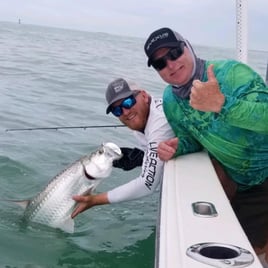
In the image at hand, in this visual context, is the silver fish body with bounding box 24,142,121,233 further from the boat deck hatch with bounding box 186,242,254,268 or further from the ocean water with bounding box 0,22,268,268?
the boat deck hatch with bounding box 186,242,254,268

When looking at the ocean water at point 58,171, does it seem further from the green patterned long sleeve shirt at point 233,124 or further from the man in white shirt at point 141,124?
the green patterned long sleeve shirt at point 233,124

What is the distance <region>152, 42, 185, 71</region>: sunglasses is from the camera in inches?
112

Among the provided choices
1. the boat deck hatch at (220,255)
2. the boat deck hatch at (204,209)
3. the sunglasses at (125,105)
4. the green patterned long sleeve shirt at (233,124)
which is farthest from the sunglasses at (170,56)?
the boat deck hatch at (220,255)

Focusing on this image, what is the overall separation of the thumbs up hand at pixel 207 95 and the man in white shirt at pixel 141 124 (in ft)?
2.81

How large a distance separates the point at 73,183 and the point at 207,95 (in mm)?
1491

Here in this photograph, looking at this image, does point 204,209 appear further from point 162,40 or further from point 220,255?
point 162,40

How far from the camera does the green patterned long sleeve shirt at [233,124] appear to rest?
250cm

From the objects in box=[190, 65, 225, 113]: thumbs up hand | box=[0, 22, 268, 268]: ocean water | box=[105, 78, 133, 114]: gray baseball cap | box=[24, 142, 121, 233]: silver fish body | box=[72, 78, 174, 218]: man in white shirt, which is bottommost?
box=[0, 22, 268, 268]: ocean water

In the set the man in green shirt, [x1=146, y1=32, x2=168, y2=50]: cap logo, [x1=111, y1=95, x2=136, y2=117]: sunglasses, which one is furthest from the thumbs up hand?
[x1=111, y1=95, x2=136, y2=117]: sunglasses

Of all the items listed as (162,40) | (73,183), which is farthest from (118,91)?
(73,183)

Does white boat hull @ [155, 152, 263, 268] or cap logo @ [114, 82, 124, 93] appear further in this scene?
cap logo @ [114, 82, 124, 93]

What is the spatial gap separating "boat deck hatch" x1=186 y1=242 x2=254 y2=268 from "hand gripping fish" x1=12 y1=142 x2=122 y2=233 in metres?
1.85

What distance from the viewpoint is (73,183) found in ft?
11.7

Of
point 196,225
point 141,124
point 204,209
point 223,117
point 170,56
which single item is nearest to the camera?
point 196,225
